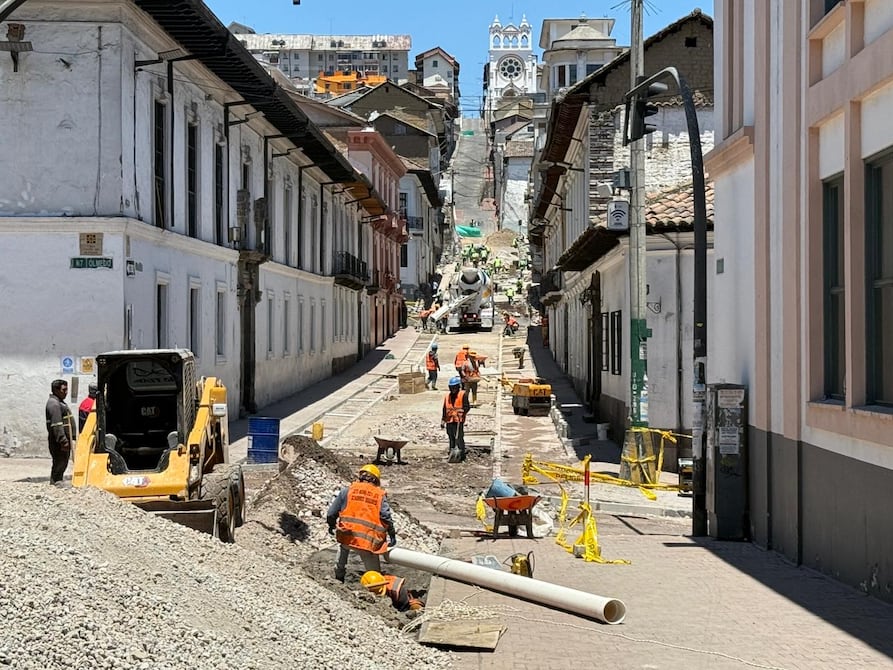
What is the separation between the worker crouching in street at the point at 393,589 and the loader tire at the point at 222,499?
6.78ft

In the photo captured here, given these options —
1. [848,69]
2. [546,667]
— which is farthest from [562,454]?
[546,667]

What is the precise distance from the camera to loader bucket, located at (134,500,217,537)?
11.6m

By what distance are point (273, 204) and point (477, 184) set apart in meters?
85.8

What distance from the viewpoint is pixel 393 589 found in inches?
422

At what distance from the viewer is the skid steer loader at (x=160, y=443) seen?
12320mm

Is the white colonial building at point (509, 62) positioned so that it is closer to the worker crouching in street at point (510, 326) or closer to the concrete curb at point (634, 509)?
the worker crouching in street at point (510, 326)

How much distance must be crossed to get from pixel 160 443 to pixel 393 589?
399 cm

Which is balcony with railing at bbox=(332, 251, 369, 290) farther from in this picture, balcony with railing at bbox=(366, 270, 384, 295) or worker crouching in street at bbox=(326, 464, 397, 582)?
worker crouching in street at bbox=(326, 464, 397, 582)

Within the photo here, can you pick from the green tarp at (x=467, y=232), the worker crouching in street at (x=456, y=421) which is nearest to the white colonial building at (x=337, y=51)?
the green tarp at (x=467, y=232)

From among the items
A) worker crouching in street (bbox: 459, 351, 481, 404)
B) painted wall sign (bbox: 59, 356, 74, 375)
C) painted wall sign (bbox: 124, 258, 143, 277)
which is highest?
painted wall sign (bbox: 124, 258, 143, 277)

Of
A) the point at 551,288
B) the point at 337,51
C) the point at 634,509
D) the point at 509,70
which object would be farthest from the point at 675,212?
the point at 509,70

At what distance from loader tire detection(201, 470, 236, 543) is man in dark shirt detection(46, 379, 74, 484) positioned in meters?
3.35

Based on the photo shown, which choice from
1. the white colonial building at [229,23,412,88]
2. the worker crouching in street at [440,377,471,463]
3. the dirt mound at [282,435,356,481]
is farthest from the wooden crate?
the white colonial building at [229,23,412,88]

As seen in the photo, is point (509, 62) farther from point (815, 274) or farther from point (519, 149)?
point (815, 274)
